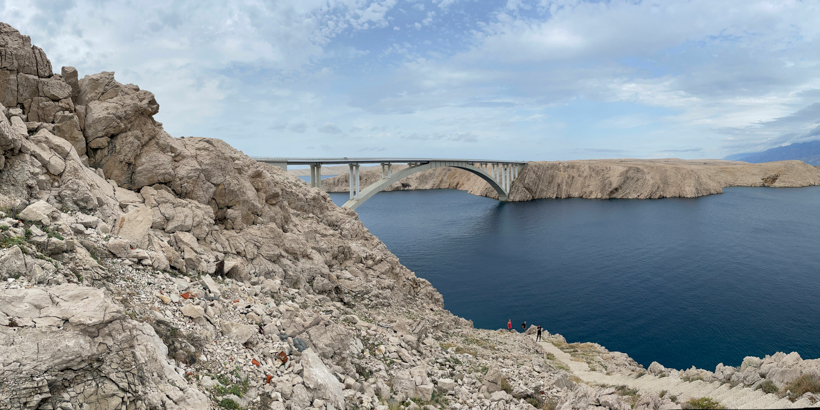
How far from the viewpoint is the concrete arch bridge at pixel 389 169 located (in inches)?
1882

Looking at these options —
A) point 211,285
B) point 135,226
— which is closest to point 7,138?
point 135,226

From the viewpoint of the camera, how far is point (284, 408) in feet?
28.5

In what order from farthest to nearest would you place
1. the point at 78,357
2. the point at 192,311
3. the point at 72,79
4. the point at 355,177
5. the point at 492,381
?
the point at 355,177
the point at 72,79
the point at 492,381
the point at 192,311
the point at 78,357

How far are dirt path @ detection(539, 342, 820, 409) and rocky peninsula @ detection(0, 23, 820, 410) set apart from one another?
3.3 inches

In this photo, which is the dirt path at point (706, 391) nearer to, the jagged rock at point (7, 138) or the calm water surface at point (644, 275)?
the calm water surface at point (644, 275)

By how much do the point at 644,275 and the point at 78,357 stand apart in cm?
4420

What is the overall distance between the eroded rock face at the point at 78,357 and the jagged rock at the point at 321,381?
8.12ft

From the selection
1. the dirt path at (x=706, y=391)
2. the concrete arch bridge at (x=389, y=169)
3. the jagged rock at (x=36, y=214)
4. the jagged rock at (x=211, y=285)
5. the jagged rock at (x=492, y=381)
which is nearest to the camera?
the jagged rock at (x=36, y=214)

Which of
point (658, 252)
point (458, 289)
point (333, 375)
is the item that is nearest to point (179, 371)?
point (333, 375)

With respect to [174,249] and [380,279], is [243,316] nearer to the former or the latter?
[174,249]

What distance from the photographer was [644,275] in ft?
132

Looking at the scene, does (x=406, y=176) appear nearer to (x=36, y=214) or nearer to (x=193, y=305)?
(x=193, y=305)

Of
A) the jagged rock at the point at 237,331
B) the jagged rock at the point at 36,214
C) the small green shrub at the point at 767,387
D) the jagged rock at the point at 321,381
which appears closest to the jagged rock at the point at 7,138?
the jagged rock at the point at 36,214

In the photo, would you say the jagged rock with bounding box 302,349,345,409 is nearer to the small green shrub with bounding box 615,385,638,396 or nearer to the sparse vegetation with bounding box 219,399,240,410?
the sparse vegetation with bounding box 219,399,240,410
